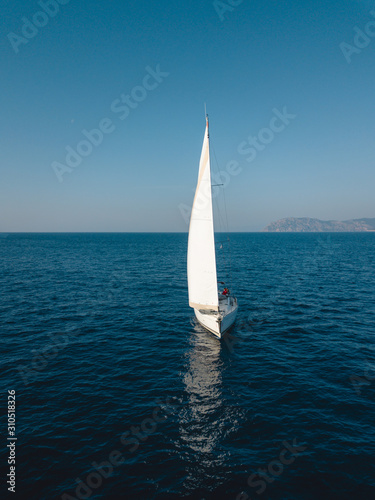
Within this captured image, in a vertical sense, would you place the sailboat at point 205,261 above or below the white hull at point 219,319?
above

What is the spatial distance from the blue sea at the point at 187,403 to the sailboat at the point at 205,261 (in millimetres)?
2220

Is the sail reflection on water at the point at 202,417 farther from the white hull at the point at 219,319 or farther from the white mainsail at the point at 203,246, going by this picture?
the white mainsail at the point at 203,246

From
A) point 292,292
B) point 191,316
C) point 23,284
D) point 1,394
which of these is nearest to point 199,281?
point 191,316

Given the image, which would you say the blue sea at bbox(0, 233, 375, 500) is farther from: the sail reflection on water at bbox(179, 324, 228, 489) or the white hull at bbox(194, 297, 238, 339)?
the white hull at bbox(194, 297, 238, 339)

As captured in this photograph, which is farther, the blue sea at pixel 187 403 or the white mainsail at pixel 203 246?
the white mainsail at pixel 203 246

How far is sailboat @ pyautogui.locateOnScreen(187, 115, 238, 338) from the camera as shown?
2645 cm

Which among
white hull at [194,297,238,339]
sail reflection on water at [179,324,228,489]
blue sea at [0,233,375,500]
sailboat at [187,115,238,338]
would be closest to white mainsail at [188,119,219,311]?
sailboat at [187,115,238,338]

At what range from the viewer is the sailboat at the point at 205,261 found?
86.8 ft

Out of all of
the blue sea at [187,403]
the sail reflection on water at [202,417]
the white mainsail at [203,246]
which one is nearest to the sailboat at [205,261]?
the white mainsail at [203,246]

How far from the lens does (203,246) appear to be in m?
27.8

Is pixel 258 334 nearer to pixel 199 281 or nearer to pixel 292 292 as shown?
pixel 199 281

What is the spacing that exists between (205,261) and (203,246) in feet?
5.40

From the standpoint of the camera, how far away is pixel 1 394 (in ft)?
59.5

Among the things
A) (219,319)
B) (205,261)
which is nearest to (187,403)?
(219,319)
